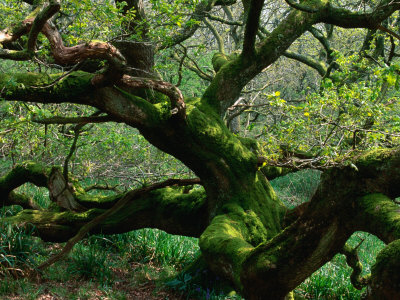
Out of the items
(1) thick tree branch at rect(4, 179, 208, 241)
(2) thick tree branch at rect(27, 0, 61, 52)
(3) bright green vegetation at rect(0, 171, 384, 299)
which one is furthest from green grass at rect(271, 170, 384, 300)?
(2) thick tree branch at rect(27, 0, 61, 52)

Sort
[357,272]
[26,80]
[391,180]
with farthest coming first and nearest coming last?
[357,272] → [26,80] → [391,180]

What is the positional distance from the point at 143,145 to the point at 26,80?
4.44 meters

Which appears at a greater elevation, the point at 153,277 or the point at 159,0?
the point at 159,0

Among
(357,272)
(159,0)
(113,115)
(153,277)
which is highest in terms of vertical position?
(159,0)

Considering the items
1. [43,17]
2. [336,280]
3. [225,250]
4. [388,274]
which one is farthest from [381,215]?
[336,280]

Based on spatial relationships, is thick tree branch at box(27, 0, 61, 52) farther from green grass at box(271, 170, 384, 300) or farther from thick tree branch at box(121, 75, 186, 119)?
green grass at box(271, 170, 384, 300)

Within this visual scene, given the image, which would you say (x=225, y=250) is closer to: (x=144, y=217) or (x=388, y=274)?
(x=388, y=274)

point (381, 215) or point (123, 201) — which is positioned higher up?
point (381, 215)

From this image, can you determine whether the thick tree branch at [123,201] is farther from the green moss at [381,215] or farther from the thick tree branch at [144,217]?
the green moss at [381,215]

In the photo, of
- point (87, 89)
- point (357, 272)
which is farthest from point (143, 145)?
point (357, 272)

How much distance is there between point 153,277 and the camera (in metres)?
6.52

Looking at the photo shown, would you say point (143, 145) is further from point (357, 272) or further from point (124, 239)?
point (357, 272)

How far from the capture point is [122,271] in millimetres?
6719

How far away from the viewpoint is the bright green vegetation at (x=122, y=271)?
5660 mm
